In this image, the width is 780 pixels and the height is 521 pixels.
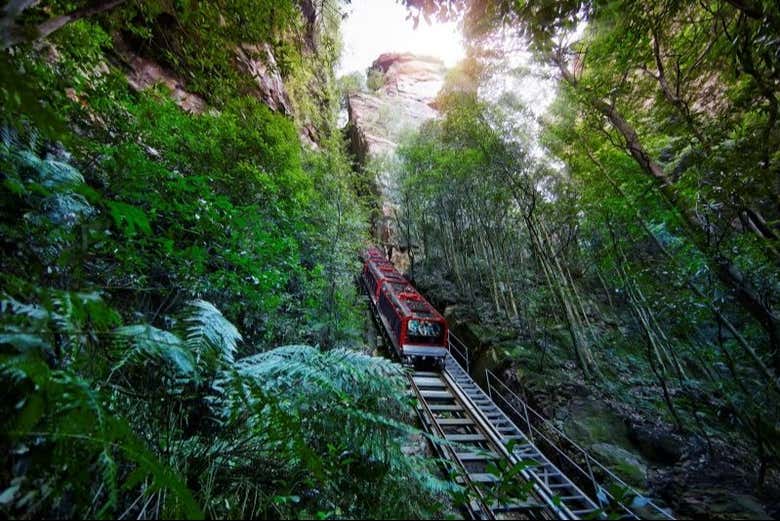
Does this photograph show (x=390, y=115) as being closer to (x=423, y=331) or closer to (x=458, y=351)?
(x=458, y=351)

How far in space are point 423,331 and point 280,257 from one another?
5580 mm

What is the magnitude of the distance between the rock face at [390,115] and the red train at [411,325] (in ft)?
26.5

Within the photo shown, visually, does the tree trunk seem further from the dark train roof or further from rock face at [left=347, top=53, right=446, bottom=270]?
rock face at [left=347, top=53, right=446, bottom=270]

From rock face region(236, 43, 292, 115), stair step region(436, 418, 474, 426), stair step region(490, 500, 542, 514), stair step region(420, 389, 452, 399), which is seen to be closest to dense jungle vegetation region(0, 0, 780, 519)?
rock face region(236, 43, 292, 115)

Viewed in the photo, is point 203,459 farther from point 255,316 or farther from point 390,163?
point 390,163

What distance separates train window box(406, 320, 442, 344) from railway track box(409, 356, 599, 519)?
965 mm

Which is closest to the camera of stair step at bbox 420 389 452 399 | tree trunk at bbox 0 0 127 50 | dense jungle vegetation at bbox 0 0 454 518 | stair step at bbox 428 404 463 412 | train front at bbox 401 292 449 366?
dense jungle vegetation at bbox 0 0 454 518

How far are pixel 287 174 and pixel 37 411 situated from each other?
5.68 metres

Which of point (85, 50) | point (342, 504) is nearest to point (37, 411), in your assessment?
point (342, 504)

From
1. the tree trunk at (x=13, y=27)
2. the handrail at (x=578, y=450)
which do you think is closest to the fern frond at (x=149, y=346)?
the tree trunk at (x=13, y=27)

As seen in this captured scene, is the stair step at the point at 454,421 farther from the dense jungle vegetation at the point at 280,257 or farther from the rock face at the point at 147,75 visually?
the rock face at the point at 147,75

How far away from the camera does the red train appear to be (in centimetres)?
899

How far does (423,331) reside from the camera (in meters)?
9.20

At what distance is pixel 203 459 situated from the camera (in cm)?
205
